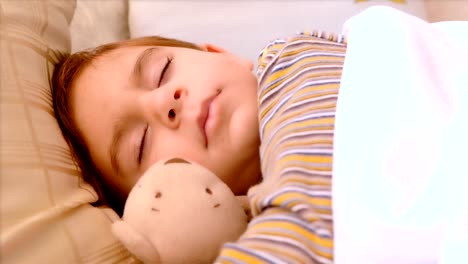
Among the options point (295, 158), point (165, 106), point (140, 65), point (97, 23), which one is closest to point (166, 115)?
point (165, 106)

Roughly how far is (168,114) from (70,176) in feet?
0.49

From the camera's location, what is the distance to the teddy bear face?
1.98ft

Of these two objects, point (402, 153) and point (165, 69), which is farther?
point (165, 69)

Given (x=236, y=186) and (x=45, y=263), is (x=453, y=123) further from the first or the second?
(x=45, y=263)

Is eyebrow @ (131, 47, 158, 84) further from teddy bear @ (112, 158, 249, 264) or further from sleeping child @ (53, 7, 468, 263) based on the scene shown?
teddy bear @ (112, 158, 249, 264)

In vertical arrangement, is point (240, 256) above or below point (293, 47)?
below

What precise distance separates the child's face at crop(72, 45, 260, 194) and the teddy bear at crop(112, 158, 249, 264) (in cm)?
12

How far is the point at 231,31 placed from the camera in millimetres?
1299

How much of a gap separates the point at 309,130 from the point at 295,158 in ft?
0.15

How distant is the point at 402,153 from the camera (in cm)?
57

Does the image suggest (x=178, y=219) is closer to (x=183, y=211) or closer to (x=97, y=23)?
(x=183, y=211)

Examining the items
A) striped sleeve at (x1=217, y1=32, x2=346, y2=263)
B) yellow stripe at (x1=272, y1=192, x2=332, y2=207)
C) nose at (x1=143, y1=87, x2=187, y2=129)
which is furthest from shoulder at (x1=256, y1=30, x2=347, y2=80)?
yellow stripe at (x1=272, y1=192, x2=332, y2=207)

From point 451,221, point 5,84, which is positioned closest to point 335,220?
point 451,221

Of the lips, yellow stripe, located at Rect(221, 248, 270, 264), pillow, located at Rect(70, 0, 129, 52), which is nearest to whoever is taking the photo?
yellow stripe, located at Rect(221, 248, 270, 264)
